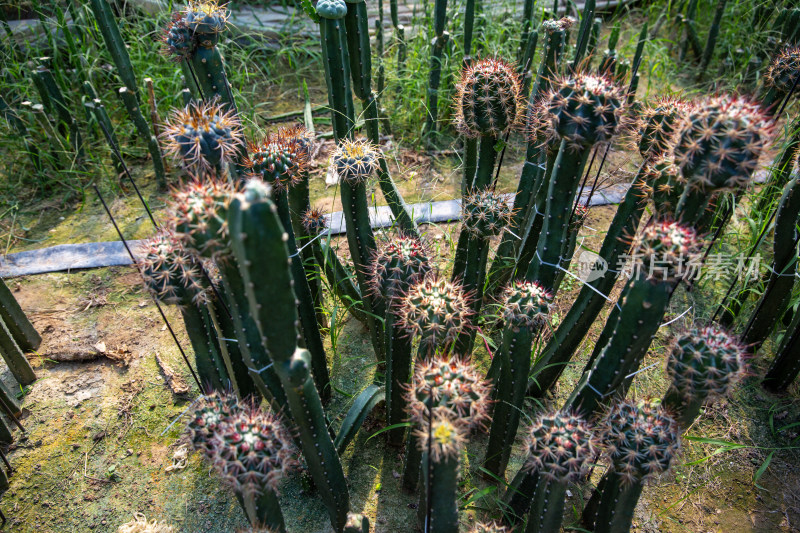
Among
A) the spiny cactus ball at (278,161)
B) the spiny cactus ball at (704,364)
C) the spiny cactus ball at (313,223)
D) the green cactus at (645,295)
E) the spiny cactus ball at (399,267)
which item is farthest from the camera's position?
the spiny cactus ball at (313,223)

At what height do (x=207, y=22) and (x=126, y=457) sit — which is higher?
(x=207, y=22)

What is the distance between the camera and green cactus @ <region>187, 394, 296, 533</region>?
1602mm

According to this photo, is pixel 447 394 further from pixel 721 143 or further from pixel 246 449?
pixel 721 143

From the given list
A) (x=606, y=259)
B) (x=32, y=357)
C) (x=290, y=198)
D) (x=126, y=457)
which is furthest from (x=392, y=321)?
(x=32, y=357)

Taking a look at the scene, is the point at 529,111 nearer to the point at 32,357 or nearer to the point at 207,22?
the point at 207,22

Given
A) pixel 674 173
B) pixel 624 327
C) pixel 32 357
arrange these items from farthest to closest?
pixel 32 357 → pixel 674 173 → pixel 624 327

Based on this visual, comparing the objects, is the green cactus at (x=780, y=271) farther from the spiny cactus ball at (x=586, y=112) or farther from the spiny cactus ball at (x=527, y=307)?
the spiny cactus ball at (x=527, y=307)

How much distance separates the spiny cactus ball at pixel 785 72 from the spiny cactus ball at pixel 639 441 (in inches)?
76.7

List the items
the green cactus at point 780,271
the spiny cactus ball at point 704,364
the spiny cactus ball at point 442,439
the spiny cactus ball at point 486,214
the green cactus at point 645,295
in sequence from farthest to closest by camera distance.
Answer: the green cactus at point 780,271, the spiny cactus ball at point 486,214, the spiny cactus ball at point 704,364, the green cactus at point 645,295, the spiny cactus ball at point 442,439

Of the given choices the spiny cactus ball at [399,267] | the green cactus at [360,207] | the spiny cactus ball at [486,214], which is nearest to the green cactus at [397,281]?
the spiny cactus ball at [399,267]

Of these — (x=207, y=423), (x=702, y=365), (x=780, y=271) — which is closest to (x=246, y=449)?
(x=207, y=423)

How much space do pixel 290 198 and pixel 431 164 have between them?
202cm

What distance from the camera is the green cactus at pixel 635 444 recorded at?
5.52 feet

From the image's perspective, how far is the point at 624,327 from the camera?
5.86 ft
